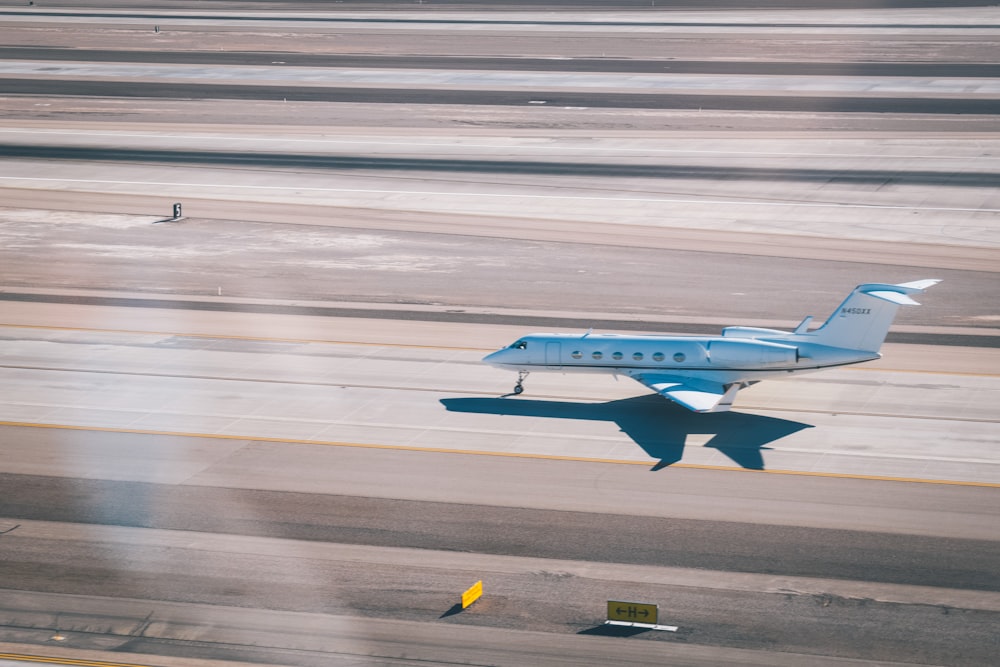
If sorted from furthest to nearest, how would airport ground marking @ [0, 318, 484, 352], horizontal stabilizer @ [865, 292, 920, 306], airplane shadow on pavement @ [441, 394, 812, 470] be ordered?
airport ground marking @ [0, 318, 484, 352], horizontal stabilizer @ [865, 292, 920, 306], airplane shadow on pavement @ [441, 394, 812, 470]

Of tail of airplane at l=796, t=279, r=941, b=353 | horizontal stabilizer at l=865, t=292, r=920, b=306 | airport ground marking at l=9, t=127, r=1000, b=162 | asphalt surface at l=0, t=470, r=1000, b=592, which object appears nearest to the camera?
asphalt surface at l=0, t=470, r=1000, b=592

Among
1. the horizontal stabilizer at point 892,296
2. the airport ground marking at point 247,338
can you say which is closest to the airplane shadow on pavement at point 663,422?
the horizontal stabilizer at point 892,296

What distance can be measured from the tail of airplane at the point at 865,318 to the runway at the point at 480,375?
3101 mm

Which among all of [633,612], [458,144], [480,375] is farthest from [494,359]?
[458,144]

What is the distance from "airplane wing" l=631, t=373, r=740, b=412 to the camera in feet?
143

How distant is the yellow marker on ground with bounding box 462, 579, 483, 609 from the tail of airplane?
61.3 feet

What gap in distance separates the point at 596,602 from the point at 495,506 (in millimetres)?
6747

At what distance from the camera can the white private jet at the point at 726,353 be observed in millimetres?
44531

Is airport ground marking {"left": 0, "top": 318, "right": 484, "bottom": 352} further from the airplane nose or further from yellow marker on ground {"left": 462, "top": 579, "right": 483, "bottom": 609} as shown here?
yellow marker on ground {"left": 462, "top": 579, "right": 483, "bottom": 609}

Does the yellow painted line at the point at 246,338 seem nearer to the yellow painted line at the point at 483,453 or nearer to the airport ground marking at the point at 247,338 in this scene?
the airport ground marking at the point at 247,338

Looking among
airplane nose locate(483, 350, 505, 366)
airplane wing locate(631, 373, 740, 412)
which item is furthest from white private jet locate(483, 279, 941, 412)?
airplane nose locate(483, 350, 505, 366)

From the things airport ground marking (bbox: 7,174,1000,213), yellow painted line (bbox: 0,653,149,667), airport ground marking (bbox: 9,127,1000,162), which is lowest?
yellow painted line (bbox: 0,653,149,667)

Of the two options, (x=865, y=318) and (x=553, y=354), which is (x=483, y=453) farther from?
(x=865, y=318)

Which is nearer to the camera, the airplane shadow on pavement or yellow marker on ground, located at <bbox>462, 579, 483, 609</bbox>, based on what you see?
yellow marker on ground, located at <bbox>462, 579, 483, 609</bbox>
